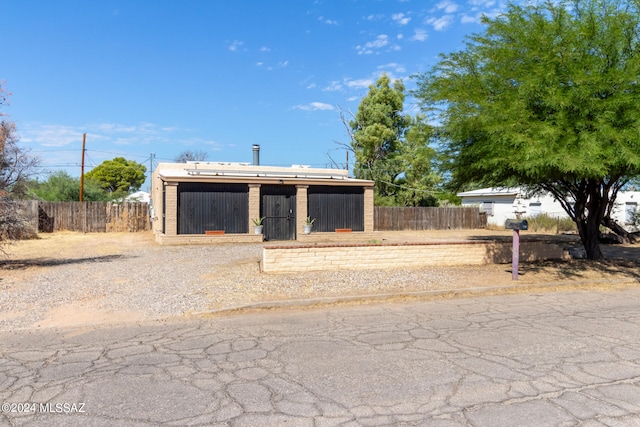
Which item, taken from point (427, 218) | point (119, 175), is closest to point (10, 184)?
point (427, 218)

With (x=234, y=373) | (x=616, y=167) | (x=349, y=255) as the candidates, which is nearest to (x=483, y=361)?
(x=234, y=373)

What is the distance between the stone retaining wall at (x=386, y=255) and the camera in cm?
1164

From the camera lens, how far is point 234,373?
482 cm

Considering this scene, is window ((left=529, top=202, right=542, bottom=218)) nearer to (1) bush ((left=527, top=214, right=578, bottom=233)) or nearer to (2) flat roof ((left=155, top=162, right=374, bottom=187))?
(1) bush ((left=527, top=214, right=578, bottom=233))

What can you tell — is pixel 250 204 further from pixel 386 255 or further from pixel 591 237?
pixel 591 237

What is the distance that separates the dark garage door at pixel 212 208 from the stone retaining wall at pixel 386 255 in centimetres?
918

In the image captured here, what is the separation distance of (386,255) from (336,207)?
10.7 metres

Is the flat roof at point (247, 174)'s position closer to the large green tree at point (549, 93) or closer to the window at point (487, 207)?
the large green tree at point (549, 93)

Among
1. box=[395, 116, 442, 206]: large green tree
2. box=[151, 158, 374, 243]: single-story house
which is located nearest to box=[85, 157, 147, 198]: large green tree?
box=[395, 116, 442, 206]: large green tree

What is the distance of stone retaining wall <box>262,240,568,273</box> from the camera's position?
11641mm

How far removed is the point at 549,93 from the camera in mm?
10219

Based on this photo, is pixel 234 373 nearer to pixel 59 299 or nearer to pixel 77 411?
pixel 77 411

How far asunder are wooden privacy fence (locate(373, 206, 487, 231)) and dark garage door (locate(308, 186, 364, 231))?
866 centimetres

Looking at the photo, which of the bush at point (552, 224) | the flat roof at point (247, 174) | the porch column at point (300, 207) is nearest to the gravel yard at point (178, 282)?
the flat roof at point (247, 174)
